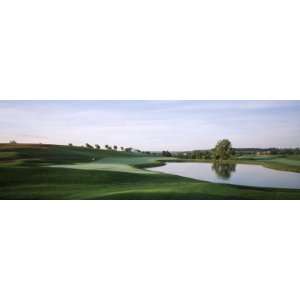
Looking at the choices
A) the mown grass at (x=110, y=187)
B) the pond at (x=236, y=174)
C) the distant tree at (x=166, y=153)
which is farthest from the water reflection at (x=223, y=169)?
the distant tree at (x=166, y=153)

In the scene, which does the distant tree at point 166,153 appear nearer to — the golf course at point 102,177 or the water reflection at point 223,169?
the golf course at point 102,177

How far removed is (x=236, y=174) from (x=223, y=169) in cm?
16

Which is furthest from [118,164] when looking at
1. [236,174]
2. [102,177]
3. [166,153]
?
[236,174]

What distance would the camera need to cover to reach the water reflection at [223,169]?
4324 mm

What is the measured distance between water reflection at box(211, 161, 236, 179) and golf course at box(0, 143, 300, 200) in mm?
75

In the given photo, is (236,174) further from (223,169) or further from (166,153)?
(166,153)

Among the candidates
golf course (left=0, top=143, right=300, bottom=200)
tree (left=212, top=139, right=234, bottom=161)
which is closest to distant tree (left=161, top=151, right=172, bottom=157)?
golf course (left=0, top=143, right=300, bottom=200)

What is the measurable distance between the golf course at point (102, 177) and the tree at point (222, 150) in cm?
10

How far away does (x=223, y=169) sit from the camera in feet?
14.4

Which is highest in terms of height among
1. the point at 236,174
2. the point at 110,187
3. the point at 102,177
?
the point at 236,174

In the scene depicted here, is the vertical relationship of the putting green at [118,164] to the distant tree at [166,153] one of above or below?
below
